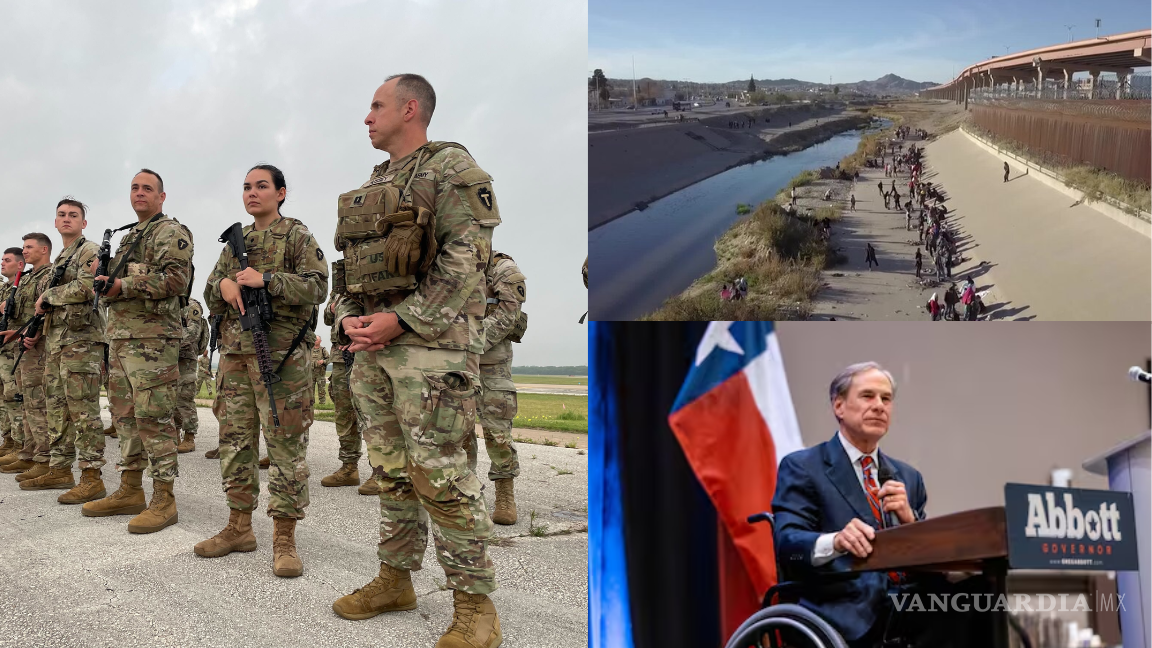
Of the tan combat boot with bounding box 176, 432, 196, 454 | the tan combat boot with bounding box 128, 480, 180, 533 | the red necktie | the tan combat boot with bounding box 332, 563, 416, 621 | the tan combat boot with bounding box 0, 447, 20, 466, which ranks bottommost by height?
the tan combat boot with bounding box 176, 432, 196, 454

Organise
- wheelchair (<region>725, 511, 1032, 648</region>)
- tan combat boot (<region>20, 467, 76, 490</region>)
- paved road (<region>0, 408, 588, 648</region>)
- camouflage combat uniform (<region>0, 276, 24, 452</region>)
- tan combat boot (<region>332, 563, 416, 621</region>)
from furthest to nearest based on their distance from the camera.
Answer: camouflage combat uniform (<region>0, 276, 24, 452</region>) → tan combat boot (<region>20, 467, 76, 490</region>) → tan combat boot (<region>332, 563, 416, 621</region>) → paved road (<region>0, 408, 588, 648</region>) → wheelchair (<region>725, 511, 1032, 648</region>)

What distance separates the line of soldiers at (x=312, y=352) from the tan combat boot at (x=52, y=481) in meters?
0.01

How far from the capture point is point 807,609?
9.53ft

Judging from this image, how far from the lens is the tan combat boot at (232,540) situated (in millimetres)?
4301

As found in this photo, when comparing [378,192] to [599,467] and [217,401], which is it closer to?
[599,467]

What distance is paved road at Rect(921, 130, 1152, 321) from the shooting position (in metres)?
2.88

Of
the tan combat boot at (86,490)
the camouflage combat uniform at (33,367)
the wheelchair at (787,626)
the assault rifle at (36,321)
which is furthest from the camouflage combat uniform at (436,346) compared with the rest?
the camouflage combat uniform at (33,367)

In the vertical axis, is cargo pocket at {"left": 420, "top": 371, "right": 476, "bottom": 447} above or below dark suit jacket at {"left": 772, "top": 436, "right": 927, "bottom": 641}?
above

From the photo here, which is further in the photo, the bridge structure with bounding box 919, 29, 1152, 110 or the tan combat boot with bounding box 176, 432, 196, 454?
the tan combat boot with bounding box 176, 432, 196, 454

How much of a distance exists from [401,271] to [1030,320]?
7.81 ft

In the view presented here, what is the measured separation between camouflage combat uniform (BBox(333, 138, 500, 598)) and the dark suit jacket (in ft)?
3.79

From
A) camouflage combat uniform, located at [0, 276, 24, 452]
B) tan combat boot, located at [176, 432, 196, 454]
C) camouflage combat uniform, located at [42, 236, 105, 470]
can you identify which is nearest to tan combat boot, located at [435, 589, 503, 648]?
camouflage combat uniform, located at [42, 236, 105, 470]

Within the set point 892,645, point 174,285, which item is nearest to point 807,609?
point 892,645

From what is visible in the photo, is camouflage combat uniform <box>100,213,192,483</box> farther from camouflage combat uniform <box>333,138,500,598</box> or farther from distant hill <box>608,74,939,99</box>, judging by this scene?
distant hill <box>608,74,939,99</box>
